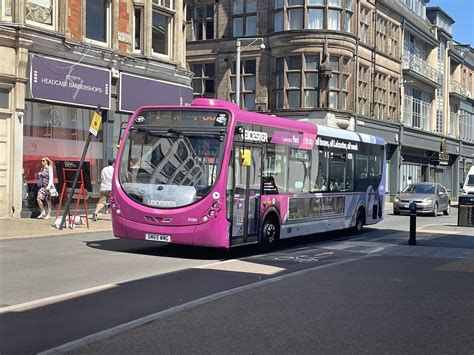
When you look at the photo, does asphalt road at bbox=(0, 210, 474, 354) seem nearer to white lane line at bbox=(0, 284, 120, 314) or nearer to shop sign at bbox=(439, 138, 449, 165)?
white lane line at bbox=(0, 284, 120, 314)

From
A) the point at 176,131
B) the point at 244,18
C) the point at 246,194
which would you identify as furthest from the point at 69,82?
the point at 244,18

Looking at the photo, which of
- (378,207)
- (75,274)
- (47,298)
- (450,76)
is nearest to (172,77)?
(378,207)

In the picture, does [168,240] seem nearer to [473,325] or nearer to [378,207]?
[473,325]

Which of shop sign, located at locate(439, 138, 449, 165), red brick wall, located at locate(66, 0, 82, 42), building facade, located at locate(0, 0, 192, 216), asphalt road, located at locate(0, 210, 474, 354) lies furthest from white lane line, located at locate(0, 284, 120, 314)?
shop sign, located at locate(439, 138, 449, 165)

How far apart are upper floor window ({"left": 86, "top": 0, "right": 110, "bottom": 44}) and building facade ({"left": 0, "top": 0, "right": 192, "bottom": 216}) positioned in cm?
3

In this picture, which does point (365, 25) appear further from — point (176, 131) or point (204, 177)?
point (204, 177)

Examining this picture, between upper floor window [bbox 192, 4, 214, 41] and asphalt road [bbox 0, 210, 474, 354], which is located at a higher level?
upper floor window [bbox 192, 4, 214, 41]

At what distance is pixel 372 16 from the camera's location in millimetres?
39000

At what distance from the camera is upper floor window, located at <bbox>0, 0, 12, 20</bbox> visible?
17656mm

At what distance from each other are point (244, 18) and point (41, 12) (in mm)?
19796

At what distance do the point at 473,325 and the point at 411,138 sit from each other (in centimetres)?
4054

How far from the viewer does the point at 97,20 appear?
21094mm

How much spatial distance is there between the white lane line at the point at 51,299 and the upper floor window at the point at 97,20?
13869 millimetres

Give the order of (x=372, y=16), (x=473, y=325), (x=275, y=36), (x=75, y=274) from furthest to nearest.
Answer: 1. (x=372, y=16)
2. (x=275, y=36)
3. (x=75, y=274)
4. (x=473, y=325)
